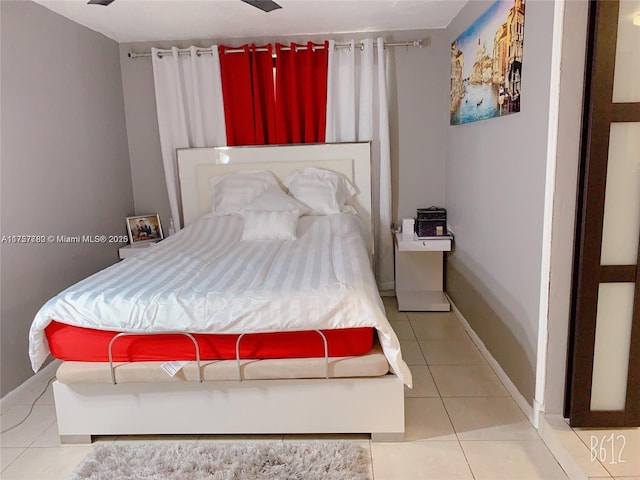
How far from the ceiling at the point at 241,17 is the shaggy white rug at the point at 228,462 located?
8.67 feet

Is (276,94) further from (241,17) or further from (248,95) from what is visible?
(241,17)

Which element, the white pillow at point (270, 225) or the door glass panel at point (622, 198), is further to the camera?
the white pillow at point (270, 225)

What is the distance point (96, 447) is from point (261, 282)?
1053mm

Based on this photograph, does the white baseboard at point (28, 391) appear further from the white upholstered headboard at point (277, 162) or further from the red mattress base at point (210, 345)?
the white upholstered headboard at point (277, 162)

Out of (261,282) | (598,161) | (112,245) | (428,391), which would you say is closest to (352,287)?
(261,282)

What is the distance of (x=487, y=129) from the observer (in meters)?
2.89

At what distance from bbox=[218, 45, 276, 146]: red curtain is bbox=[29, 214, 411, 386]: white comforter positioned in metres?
1.81

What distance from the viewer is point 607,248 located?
6.61ft

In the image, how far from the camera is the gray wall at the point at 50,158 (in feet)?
9.01

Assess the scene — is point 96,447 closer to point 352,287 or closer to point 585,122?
point 352,287

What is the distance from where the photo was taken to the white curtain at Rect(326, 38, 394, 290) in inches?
154

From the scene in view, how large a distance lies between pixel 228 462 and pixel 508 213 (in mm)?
1830

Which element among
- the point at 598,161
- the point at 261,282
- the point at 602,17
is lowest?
the point at 261,282

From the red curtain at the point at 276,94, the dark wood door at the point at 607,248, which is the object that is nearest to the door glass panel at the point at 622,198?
the dark wood door at the point at 607,248
